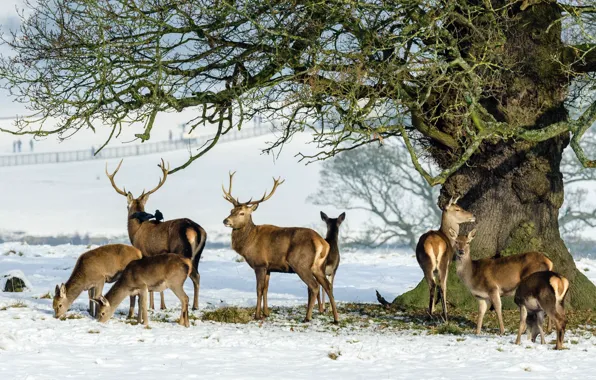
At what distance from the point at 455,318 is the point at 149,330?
4808 millimetres

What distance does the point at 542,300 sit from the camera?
34.6 ft

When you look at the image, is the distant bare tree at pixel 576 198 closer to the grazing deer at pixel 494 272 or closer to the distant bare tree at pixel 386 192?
the distant bare tree at pixel 386 192

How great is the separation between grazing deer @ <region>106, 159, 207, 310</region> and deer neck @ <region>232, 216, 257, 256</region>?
0.66m

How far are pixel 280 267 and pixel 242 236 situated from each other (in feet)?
2.57

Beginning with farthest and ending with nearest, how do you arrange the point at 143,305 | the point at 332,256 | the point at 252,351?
the point at 332,256, the point at 143,305, the point at 252,351

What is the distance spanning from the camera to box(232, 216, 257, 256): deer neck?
512 inches

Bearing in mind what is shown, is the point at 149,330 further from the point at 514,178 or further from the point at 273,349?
the point at 514,178

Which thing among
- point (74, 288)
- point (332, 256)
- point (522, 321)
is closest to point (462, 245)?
point (522, 321)

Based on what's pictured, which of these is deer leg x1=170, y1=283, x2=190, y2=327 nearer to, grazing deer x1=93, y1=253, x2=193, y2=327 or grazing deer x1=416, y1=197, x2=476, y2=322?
grazing deer x1=93, y1=253, x2=193, y2=327

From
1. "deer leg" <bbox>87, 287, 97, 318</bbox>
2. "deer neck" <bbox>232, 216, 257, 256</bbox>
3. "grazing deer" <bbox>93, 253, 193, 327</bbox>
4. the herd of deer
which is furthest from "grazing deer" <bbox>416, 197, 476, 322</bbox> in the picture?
"deer leg" <bbox>87, 287, 97, 318</bbox>

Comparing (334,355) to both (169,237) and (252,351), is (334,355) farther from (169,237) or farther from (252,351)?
(169,237)

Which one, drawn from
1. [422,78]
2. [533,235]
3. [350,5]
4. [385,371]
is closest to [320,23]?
[350,5]

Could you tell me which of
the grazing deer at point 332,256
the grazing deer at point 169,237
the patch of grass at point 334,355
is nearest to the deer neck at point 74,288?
the grazing deer at point 169,237

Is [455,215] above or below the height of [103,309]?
above
